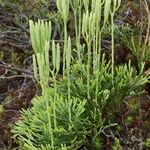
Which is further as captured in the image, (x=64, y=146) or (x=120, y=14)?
(x=120, y=14)

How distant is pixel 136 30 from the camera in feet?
7.31

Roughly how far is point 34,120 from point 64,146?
155mm

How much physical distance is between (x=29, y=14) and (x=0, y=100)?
2.35 feet

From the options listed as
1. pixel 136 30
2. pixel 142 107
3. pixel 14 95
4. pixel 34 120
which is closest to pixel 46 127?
pixel 34 120

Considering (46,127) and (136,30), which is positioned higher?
(136,30)

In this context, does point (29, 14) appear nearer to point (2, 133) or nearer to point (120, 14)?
point (120, 14)

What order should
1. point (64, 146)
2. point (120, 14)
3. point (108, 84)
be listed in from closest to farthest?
1. point (64, 146)
2. point (108, 84)
3. point (120, 14)

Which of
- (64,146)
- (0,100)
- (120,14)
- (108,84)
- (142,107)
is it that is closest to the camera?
(64,146)

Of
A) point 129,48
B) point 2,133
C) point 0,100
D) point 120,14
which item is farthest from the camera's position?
point 120,14

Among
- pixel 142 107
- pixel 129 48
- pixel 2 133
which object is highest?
pixel 129 48

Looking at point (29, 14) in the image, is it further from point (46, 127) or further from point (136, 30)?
point (46, 127)

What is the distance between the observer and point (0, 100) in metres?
2.29

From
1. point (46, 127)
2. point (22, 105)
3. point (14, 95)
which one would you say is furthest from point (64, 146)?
point (14, 95)

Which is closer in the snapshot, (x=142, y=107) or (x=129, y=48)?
(x=142, y=107)
